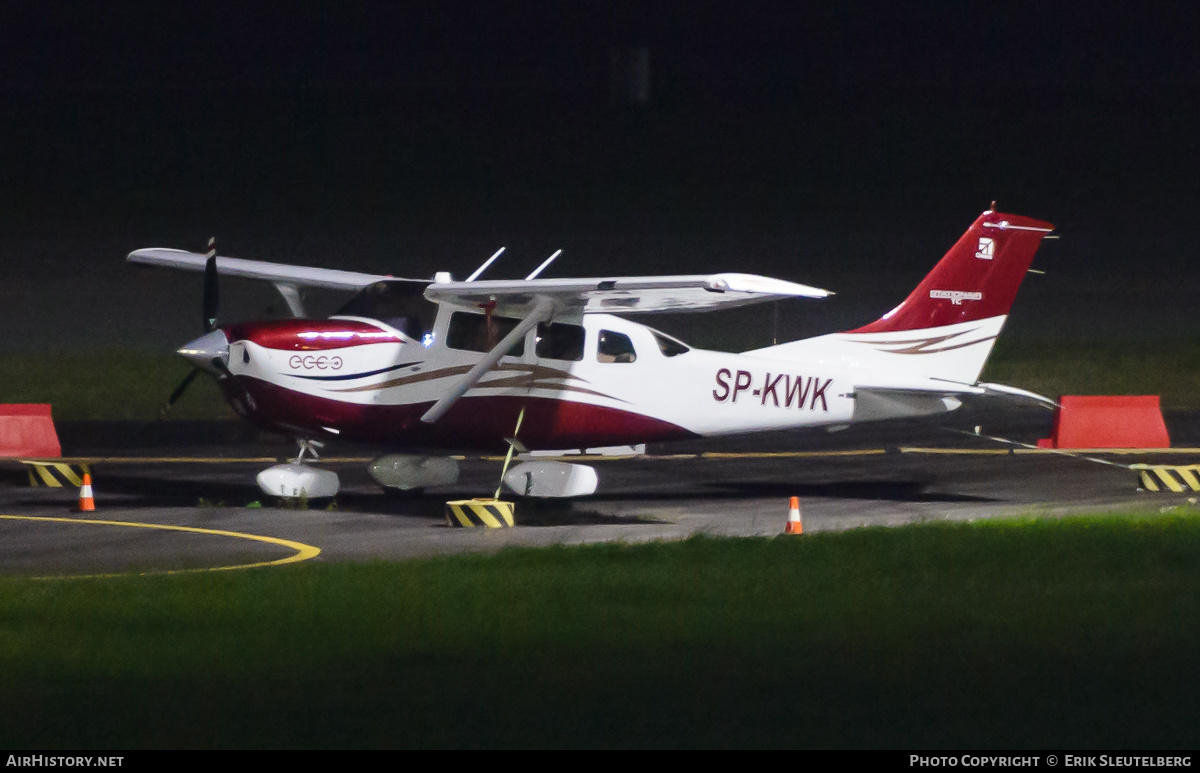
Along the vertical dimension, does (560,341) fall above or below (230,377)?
above

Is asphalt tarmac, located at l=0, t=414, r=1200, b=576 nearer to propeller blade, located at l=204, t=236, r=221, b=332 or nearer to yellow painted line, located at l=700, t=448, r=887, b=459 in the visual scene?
yellow painted line, located at l=700, t=448, r=887, b=459

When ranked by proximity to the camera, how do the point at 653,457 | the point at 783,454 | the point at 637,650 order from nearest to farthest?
1. the point at 637,650
2. the point at 653,457
3. the point at 783,454

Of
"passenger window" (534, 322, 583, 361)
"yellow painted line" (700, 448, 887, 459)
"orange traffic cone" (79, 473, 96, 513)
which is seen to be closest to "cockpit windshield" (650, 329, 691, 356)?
"passenger window" (534, 322, 583, 361)

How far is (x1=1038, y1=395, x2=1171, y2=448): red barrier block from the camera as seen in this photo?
1959cm

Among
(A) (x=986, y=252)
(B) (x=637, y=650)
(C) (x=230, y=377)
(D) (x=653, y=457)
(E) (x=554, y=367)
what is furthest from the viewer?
(D) (x=653, y=457)

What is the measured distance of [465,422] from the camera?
15.4m

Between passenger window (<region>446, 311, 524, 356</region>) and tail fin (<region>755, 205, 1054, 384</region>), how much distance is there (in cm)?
307

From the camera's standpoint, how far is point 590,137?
42281 millimetres


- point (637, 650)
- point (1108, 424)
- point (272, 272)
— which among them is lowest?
point (637, 650)

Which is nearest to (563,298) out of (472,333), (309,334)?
(472,333)

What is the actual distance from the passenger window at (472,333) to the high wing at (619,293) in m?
0.14

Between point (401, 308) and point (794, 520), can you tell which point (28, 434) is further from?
point (794, 520)

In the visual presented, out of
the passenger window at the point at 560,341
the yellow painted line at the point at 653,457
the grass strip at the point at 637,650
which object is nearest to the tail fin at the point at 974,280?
the passenger window at the point at 560,341

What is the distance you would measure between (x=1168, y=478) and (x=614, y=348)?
6.14 metres
